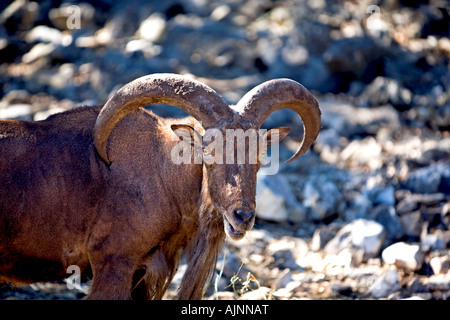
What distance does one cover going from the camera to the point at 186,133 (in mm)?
6742

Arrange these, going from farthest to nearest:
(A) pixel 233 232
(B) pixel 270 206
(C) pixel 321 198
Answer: (C) pixel 321 198, (B) pixel 270 206, (A) pixel 233 232

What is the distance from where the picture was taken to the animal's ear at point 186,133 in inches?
263

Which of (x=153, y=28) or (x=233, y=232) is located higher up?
(x=233, y=232)

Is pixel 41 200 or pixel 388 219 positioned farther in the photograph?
pixel 388 219

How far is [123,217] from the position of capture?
6605 millimetres

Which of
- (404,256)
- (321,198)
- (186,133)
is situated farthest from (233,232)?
(321,198)

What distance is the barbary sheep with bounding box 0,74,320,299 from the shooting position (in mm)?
6520

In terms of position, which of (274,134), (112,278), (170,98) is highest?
(170,98)

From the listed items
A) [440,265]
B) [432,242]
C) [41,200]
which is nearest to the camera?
[41,200]

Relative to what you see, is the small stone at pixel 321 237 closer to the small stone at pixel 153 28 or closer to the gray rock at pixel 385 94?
the gray rock at pixel 385 94

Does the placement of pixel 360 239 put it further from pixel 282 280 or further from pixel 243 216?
pixel 243 216

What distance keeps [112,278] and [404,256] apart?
16.5 feet

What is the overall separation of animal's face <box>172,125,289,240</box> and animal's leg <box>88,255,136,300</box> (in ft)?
4.10

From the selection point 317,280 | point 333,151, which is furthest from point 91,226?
point 333,151
